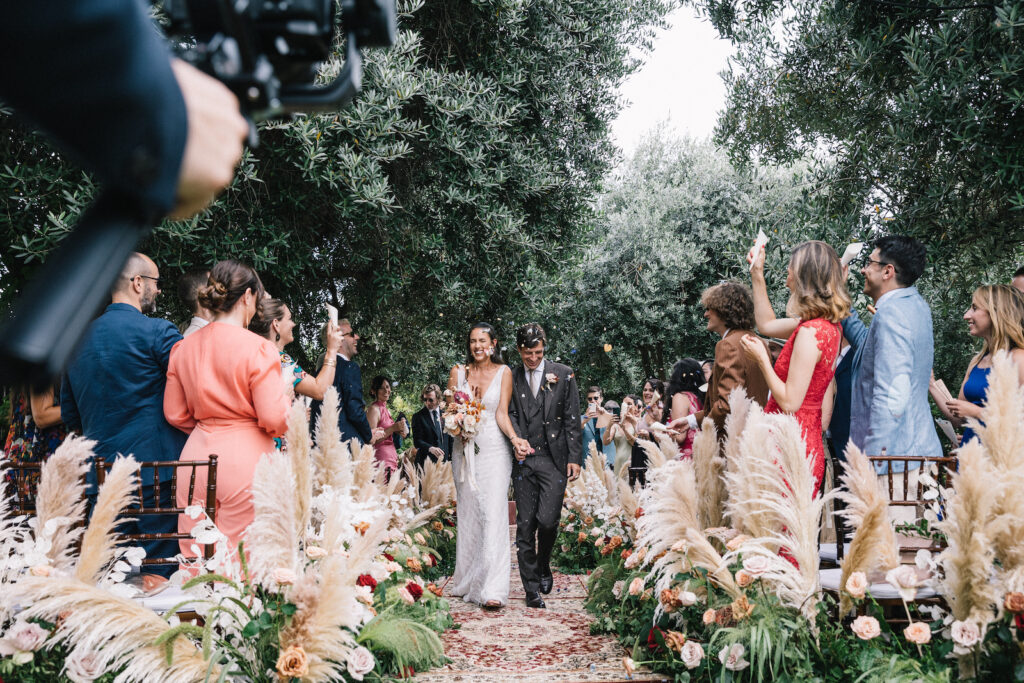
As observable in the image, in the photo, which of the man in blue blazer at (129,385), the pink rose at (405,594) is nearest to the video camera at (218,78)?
the man in blue blazer at (129,385)

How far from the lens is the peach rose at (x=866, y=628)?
2984mm

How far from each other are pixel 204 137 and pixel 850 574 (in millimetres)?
2848

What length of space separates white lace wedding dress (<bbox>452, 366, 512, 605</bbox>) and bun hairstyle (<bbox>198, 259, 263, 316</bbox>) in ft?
11.0

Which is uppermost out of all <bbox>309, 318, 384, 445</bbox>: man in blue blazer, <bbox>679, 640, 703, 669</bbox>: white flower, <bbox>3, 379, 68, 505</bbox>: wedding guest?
<bbox>309, 318, 384, 445</bbox>: man in blue blazer

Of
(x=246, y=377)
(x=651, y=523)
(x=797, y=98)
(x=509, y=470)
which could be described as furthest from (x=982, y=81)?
(x=246, y=377)

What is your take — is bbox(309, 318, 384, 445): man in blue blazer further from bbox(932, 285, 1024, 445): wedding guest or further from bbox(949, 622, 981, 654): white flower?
bbox(949, 622, 981, 654): white flower

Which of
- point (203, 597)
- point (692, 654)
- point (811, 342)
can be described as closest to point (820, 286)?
point (811, 342)

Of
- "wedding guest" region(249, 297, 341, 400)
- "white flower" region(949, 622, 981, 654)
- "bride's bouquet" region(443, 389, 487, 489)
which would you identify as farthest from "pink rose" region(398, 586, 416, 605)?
"bride's bouquet" region(443, 389, 487, 489)

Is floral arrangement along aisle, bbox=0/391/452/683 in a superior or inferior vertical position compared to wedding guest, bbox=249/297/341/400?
inferior

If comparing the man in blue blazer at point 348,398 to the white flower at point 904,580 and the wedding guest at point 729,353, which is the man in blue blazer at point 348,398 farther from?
the white flower at point 904,580

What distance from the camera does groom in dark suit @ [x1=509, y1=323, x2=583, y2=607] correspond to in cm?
725

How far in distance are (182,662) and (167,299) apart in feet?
18.2

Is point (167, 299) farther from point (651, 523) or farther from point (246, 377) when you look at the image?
point (651, 523)

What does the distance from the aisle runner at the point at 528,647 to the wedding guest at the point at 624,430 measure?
13.9 feet
